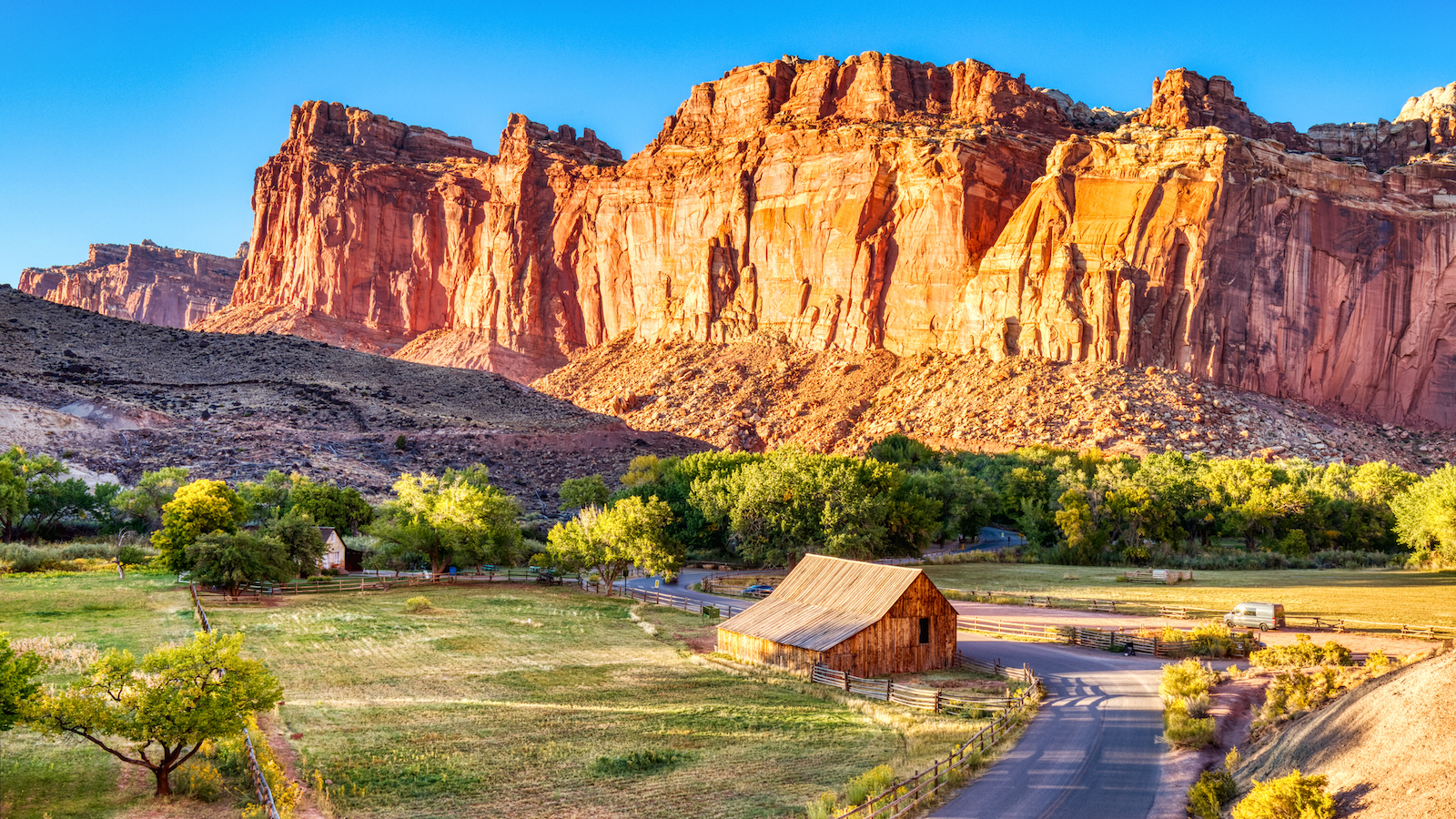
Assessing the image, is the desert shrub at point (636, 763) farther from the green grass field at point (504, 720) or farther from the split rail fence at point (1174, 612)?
the split rail fence at point (1174, 612)

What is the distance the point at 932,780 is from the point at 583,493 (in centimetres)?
5499

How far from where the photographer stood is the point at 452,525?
54.3 m

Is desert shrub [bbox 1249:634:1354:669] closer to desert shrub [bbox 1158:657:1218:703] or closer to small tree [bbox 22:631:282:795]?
desert shrub [bbox 1158:657:1218:703]

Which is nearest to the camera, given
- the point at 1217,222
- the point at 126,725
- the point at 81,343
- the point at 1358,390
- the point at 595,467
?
the point at 126,725

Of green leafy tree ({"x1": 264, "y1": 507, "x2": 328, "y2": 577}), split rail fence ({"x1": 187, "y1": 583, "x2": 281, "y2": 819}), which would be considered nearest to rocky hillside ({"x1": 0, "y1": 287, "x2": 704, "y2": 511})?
green leafy tree ({"x1": 264, "y1": 507, "x2": 328, "y2": 577})

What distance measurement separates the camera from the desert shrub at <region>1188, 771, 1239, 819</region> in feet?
53.8

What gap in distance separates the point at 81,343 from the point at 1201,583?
95.6 meters

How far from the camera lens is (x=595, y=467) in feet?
292

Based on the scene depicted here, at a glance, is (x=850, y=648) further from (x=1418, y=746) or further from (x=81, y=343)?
(x=81, y=343)

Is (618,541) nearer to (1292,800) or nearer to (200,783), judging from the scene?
(200,783)

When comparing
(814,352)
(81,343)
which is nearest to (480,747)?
(81,343)

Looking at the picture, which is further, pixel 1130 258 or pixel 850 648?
pixel 1130 258

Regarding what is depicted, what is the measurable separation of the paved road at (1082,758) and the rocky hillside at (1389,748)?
8.03 feet

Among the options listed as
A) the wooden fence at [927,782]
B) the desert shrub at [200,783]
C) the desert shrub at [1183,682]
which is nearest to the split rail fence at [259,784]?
the desert shrub at [200,783]
